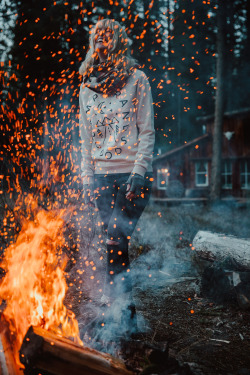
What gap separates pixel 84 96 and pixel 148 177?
1091mm

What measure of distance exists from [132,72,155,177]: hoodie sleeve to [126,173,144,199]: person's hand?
0.05 m

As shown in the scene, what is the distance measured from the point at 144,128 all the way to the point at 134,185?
536 mm

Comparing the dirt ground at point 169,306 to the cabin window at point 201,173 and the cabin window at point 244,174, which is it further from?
the cabin window at point 201,173

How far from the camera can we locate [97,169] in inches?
121

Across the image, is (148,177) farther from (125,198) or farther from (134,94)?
(134,94)

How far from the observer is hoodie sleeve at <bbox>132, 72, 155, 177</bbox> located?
2.74 m

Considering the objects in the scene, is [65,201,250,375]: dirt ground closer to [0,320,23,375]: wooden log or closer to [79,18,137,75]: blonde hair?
[0,320,23,375]: wooden log

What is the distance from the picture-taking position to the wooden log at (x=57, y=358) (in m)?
1.88

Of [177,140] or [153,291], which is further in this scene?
[177,140]

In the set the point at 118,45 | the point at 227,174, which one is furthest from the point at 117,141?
the point at 227,174

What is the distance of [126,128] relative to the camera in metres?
2.89

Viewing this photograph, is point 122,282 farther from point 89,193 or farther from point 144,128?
point 144,128

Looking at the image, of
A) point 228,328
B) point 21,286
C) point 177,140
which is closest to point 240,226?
point 228,328

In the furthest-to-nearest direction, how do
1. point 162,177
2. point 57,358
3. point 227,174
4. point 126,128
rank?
point 162,177, point 227,174, point 126,128, point 57,358
